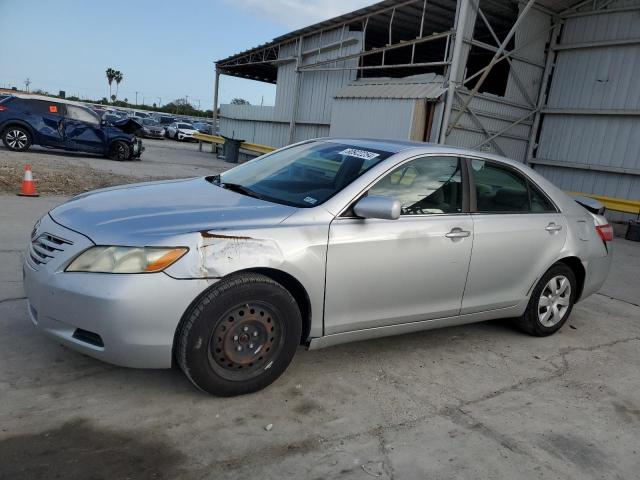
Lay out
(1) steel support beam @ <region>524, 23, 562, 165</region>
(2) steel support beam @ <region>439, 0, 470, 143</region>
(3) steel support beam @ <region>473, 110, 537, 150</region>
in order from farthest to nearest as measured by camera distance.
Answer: (1) steel support beam @ <region>524, 23, 562, 165</region>, (3) steel support beam @ <region>473, 110, 537, 150</region>, (2) steel support beam @ <region>439, 0, 470, 143</region>

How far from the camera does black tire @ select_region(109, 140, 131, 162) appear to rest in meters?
16.3

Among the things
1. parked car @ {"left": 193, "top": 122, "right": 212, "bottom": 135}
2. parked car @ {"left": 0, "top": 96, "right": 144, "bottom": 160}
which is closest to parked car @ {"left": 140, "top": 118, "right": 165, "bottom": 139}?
parked car @ {"left": 193, "top": 122, "right": 212, "bottom": 135}

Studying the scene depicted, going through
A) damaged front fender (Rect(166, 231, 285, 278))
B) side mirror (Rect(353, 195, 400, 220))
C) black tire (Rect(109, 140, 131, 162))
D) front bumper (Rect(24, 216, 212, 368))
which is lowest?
black tire (Rect(109, 140, 131, 162))

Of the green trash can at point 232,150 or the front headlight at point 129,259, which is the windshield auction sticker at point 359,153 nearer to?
the front headlight at point 129,259

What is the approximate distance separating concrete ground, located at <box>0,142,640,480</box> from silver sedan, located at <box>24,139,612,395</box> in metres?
0.29

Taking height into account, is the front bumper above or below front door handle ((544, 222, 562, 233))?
below

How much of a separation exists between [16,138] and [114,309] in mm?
14776

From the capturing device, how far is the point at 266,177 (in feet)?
12.8

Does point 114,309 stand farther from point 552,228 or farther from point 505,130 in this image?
point 505,130

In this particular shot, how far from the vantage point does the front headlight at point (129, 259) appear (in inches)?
107

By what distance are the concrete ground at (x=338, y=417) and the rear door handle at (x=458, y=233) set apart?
0.97 m

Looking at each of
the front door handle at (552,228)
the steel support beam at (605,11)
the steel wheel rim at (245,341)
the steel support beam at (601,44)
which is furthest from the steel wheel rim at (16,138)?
the steel support beam at (605,11)

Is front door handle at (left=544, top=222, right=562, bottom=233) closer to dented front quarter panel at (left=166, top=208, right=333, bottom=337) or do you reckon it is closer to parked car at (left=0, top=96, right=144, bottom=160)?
dented front quarter panel at (left=166, top=208, right=333, bottom=337)

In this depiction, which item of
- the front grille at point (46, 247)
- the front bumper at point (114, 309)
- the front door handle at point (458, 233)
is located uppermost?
the front door handle at point (458, 233)
